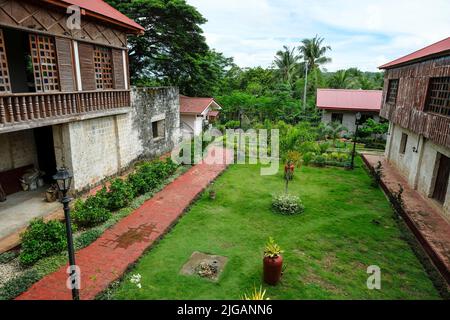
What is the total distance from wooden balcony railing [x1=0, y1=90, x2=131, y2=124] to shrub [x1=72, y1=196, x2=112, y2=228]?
9.86 feet

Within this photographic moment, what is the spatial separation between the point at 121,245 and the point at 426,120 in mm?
12063

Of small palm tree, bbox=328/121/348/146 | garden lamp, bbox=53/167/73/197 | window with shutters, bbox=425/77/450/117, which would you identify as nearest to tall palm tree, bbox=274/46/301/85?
small palm tree, bbox=328/121/348/146

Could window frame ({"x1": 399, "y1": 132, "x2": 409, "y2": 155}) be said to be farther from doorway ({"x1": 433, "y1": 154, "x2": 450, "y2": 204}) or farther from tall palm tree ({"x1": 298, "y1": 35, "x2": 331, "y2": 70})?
tall palm tree ({"x1": 298, "y1": 35, "x2": 331, "y2": 70})

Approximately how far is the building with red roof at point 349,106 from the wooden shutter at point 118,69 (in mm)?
17651

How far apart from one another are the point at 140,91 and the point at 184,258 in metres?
10.0

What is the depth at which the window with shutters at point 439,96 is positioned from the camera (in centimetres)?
1054

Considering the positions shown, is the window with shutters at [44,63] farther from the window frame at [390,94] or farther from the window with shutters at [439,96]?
the window frame at [390,94]

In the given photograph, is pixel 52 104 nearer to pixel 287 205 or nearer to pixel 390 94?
pixel 287 205

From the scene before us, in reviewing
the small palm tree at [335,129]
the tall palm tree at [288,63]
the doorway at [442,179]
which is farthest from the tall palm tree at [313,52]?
the doorway at [442,179]

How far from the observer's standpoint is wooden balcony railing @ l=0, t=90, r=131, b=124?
8.03 metres

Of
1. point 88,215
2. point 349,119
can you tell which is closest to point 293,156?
point 88,215

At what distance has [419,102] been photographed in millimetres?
12508

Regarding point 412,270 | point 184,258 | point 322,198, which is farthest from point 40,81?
point 412,270
